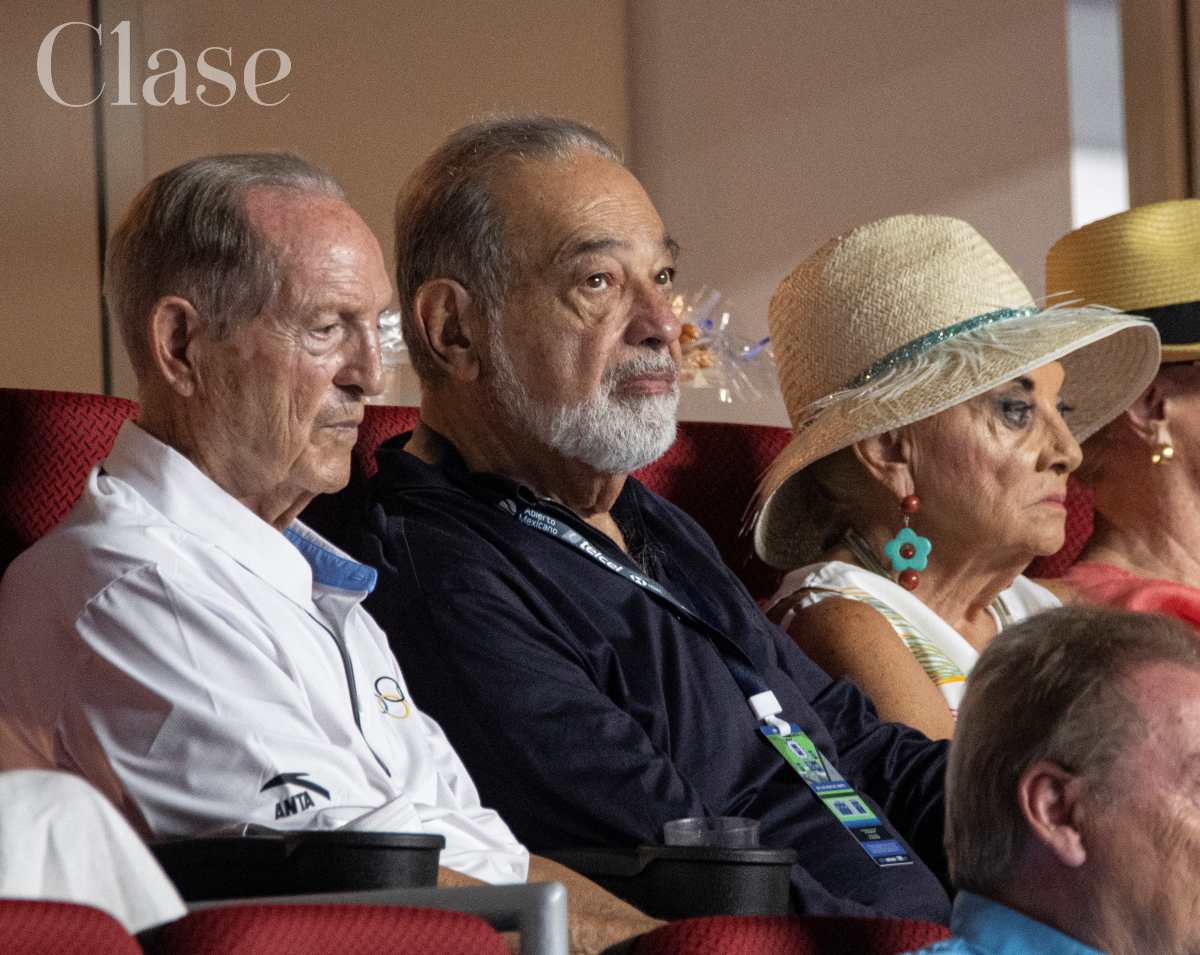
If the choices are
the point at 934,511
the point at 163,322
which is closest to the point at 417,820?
the point at 163,322

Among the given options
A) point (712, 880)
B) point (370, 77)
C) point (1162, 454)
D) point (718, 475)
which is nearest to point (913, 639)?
point (718, 475)

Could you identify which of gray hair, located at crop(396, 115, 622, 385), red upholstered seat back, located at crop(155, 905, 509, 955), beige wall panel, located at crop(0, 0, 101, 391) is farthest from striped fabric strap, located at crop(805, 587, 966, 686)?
beige wall panel, located at crop(0, 0, 101, 391)

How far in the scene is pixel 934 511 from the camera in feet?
8.28

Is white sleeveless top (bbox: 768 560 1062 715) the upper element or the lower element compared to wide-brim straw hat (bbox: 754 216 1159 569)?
lower

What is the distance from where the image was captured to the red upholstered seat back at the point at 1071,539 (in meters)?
3.06

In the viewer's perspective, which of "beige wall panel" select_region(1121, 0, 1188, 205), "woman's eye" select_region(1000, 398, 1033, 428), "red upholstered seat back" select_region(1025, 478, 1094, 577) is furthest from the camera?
"beige wall panel" select_region(1121, 0, 1188, 205)

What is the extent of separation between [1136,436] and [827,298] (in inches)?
24.4

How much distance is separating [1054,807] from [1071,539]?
5.75 feet

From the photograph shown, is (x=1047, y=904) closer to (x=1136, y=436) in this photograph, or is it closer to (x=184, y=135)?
(x=1136, y=436)

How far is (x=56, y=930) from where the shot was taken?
98 centimetres

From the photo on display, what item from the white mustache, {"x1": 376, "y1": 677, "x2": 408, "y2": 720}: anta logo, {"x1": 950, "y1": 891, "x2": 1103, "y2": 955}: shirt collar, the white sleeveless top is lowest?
the white sleeveless top

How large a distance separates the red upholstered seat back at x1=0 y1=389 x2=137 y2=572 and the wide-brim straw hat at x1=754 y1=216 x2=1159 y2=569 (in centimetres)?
87

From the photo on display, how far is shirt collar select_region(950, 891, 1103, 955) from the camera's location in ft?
4.43

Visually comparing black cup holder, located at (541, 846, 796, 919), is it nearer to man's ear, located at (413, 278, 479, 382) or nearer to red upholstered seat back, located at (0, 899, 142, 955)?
red upholstered seat back, located at (0, 899, 142, 955)
